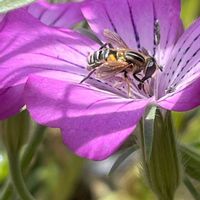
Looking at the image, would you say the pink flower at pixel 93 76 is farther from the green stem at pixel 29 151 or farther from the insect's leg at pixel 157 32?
the green stem at pixel 29 151

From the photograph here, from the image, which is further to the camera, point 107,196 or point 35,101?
point 107,196

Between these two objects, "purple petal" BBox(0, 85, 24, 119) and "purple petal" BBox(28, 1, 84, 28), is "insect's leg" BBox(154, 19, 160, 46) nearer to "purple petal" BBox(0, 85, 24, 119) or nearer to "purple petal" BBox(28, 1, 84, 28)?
"purple petal" BBox(28, 1, 84, 28)

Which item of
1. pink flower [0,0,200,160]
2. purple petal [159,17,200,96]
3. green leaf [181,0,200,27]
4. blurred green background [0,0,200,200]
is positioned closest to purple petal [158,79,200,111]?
pink flower [0,0,200,160]

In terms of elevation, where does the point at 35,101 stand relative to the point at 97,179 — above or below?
above

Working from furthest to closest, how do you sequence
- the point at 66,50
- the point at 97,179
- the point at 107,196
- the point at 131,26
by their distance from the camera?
the point at 97,179 < the point at 107,196 < the point at 131,26 < the point at 66,50

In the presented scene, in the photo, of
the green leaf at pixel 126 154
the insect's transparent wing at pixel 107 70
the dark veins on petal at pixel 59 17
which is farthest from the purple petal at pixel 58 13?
the green leaf at pixel 126 154

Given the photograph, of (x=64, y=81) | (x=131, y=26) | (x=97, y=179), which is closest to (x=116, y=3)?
(x=131, y=26)

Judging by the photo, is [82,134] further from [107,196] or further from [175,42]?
[107,196]
